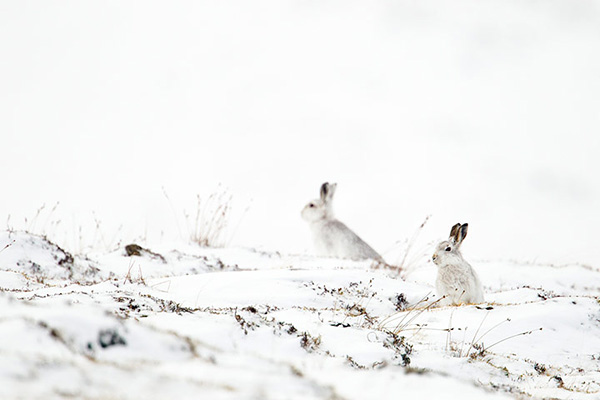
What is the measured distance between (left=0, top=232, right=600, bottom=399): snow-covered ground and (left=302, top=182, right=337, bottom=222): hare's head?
398 centimetres

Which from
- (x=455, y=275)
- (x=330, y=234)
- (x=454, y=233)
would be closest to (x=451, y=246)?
(x=454, y=233)

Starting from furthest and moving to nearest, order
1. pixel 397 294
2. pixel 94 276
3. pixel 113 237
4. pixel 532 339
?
pixel 113 237 → pixel 94 276 → pixel 397 294 → pixel 532 339

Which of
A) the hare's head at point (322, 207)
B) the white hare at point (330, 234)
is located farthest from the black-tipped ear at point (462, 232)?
the hare's head at point (322, 207)

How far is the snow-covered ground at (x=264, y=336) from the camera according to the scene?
2367mm

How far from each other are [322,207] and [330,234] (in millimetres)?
982

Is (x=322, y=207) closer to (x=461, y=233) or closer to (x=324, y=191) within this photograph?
(x=324, y=191)

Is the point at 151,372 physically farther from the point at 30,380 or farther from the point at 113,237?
the point at 113,237

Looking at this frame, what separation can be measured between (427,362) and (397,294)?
345 centimetres

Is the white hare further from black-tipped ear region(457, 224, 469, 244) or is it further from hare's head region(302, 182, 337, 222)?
black-tipped ear region(457, 224, 469, 244)

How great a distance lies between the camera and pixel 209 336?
13.9 feet

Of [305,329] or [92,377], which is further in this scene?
[305,329]

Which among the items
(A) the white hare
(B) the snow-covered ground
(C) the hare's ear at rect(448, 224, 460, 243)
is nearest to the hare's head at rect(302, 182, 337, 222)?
(A) the white hare

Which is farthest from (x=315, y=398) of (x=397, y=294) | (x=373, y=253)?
(x=373, y=253)

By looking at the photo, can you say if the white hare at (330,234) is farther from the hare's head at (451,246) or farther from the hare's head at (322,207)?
the hare's head at (451,246)
